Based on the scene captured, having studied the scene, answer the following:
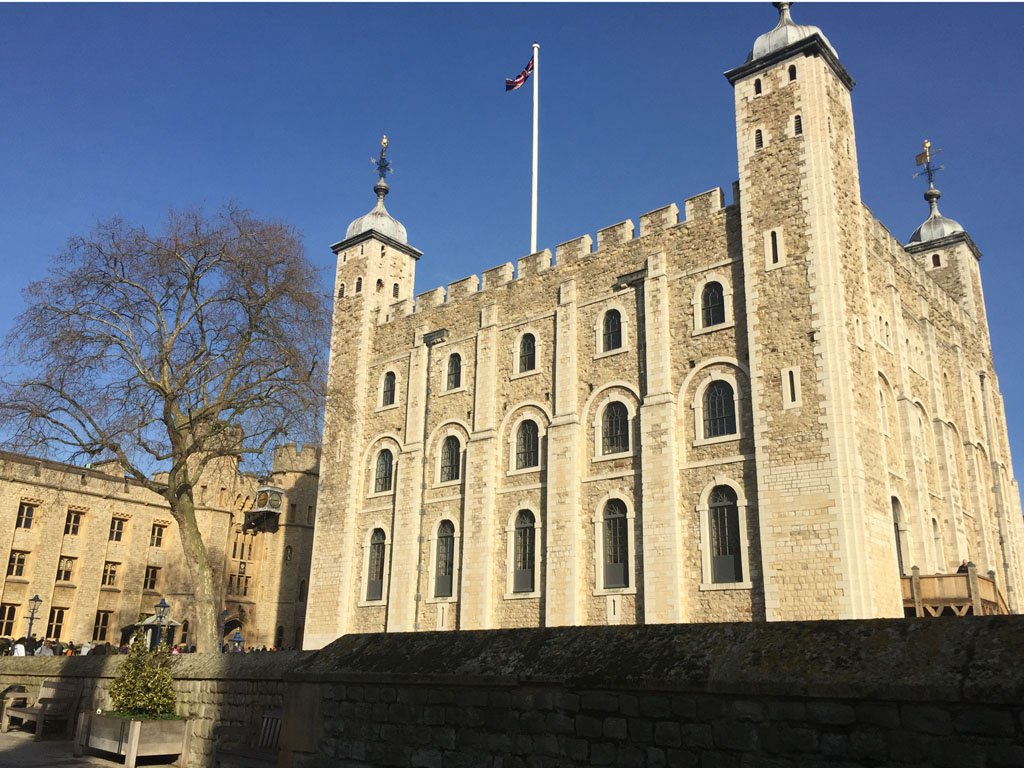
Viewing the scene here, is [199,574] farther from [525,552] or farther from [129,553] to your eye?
[129,553]

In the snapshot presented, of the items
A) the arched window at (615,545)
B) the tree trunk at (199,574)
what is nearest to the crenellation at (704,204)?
the arched window at (615,545)

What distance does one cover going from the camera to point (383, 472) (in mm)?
30250

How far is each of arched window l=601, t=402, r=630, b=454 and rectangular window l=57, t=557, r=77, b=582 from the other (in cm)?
2489

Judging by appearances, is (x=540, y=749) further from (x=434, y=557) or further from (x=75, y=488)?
(x=75, y=488)

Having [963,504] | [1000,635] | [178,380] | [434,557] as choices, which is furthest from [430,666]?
[963,504]

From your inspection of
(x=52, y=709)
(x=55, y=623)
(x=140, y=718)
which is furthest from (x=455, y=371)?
(x=55, y=623)

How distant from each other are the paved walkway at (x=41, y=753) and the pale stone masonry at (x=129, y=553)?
506 inches

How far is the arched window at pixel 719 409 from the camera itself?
21.8m

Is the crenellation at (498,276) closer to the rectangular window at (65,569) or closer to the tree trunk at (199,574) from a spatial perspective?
the tree trunk at (199,574)

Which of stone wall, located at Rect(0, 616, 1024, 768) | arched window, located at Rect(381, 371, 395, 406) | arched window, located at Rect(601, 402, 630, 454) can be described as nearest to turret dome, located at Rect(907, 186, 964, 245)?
arched window, located at Rect(601, 402, 630, 454)

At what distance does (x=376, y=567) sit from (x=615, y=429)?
1046cm

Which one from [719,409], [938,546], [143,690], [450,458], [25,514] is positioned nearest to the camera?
[143,690]

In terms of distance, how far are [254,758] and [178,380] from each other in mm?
13723

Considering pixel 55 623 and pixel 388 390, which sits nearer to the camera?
pixel 388 390
